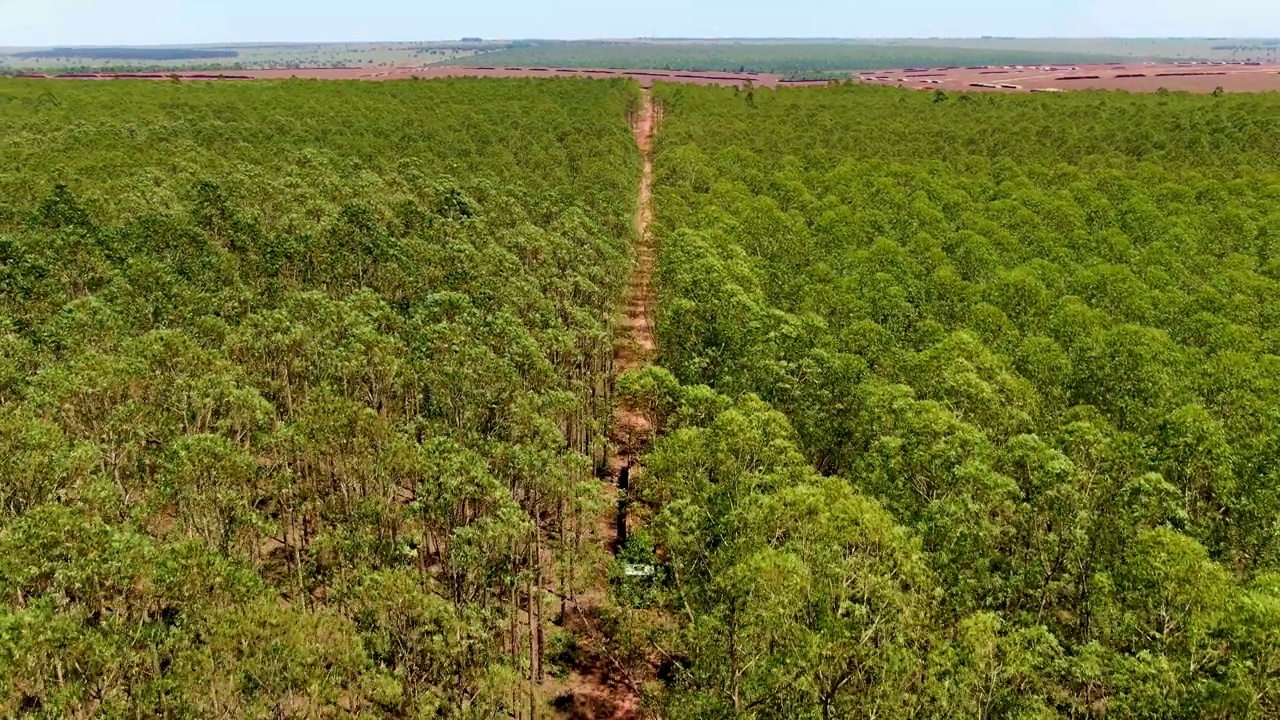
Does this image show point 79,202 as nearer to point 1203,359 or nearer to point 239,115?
point 239,115

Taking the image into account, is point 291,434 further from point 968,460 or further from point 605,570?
point 968,460

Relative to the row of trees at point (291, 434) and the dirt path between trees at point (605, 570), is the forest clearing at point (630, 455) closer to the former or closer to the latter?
the row of trees at point (291, 434)

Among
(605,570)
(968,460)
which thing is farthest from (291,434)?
(968,460)

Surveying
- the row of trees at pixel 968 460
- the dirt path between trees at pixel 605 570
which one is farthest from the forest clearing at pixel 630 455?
the dirt path between trees at pixel 605 570

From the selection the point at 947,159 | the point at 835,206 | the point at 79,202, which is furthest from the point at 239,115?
the point at 947,159

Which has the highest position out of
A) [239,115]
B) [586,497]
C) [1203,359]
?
[239,115]
